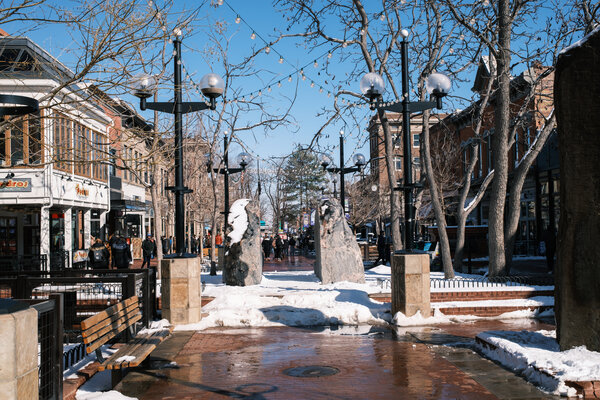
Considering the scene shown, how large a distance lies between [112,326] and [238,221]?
34.7 feet

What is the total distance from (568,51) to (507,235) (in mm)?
10118

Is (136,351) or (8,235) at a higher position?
(8,235)

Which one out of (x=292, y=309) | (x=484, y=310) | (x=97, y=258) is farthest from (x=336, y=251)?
(x=97, y=258)

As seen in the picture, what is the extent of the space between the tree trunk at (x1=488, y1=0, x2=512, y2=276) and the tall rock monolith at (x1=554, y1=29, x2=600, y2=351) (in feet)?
26.2

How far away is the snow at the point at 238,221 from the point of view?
1769 cm

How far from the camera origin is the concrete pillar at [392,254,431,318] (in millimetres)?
11758

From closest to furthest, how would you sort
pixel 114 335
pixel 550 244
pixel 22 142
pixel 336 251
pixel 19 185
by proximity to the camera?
pixel 114 335 < pixel 336 251 < pixel 550 244 < pixel 22 142 < pixel 19 185

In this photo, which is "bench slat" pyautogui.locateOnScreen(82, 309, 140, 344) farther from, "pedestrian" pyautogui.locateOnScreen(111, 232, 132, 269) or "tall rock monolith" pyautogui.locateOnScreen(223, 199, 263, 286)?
"pedestrian" pyautogui.locateOnScreen(111, 232, 132, 269)

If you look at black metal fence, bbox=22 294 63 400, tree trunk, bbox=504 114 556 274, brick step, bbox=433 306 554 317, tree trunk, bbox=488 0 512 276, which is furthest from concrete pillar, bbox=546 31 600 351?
tree trunk, bbox=504 114 556 274

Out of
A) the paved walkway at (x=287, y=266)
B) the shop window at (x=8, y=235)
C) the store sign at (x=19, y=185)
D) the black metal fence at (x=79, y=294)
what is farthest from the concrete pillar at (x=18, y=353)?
the shop window at (x=8, y=235)

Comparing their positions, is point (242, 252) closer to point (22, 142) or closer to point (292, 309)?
point (292, 309)

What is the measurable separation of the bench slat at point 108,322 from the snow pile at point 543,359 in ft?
16.3

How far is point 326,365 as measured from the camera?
8.40m

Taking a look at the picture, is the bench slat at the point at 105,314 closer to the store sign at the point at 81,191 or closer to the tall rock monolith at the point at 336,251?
the tall rock monolith at the point at 336,251
